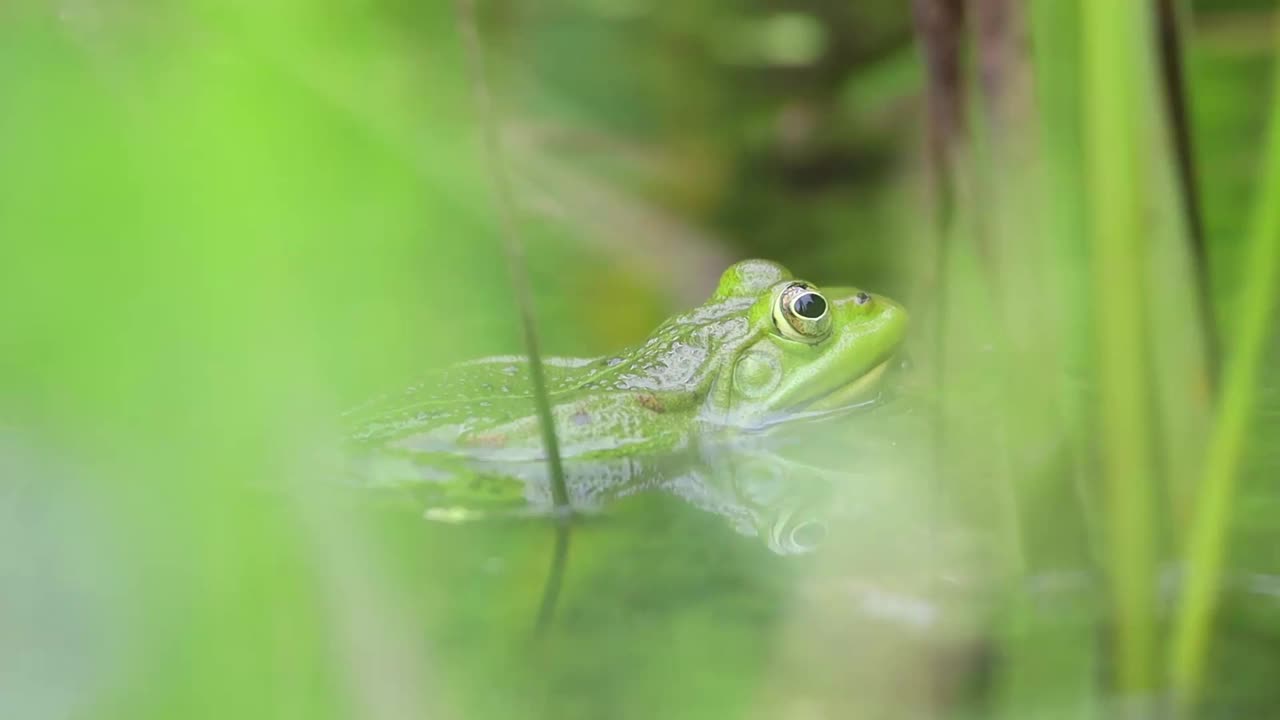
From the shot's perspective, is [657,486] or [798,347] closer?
[657,486]

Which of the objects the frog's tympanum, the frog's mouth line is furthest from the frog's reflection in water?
the frog's mouth line

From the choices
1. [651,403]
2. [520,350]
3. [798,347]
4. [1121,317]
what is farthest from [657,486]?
[1121,317]

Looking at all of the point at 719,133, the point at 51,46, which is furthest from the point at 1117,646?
the point at 719,133

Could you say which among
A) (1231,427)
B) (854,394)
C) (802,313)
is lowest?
(1231,427)

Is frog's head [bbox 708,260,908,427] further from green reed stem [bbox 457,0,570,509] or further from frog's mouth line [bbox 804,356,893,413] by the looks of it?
green reed stem [bbox 457,0,570,509]

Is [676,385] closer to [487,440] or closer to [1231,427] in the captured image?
[487,440]

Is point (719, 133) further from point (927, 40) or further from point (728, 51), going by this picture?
point (927, 40)

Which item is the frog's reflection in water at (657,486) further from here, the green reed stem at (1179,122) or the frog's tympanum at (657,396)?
the green reed stem at (1179,122)
